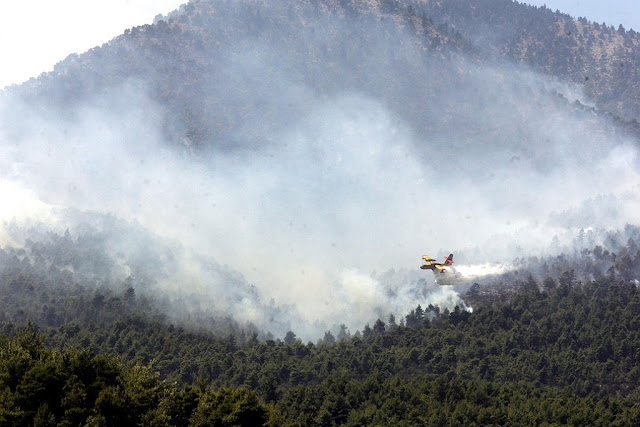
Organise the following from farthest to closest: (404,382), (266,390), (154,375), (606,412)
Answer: (404,382), (266,390), (606,412), (154,375)

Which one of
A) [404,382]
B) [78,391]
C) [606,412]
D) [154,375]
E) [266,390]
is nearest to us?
[78,391]

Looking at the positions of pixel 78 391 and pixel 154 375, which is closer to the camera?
pixel 78 391

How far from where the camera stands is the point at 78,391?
93125mm

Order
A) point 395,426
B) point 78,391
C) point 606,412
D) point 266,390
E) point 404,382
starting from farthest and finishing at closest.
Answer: point 404,382, point 266,390, point 606,412, point 395,426, point 78,391

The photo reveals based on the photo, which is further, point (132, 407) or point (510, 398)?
point (510, 398)

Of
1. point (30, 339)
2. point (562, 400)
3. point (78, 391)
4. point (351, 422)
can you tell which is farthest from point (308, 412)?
point (78, 391)

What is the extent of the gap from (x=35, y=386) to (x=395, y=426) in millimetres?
78022

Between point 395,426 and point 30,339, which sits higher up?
point 30,339

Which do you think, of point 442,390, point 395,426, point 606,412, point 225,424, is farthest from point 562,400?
point 225,424

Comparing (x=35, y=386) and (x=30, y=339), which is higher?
(x=30, y=339)

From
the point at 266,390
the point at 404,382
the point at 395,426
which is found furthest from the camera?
the point at 404,382

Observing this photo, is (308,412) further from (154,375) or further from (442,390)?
(154,375)

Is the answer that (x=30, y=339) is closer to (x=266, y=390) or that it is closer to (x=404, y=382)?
(x=266, y=390)

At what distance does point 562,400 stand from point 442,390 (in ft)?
79.7
